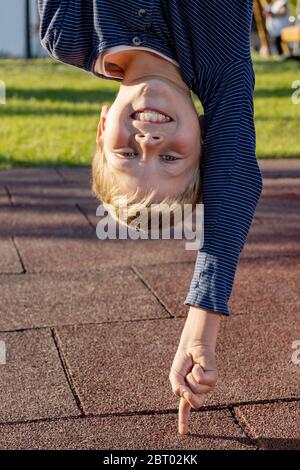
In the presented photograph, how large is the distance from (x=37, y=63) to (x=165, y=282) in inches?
590

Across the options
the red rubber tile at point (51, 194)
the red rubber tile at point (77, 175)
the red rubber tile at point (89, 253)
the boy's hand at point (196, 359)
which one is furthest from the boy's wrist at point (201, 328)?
the red rubber tile at point (77, 175)

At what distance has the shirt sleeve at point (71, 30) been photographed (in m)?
2.29

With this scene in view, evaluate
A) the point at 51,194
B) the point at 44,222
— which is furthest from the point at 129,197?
the point at 51,194

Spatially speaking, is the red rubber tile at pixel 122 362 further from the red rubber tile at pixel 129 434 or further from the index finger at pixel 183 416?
the index finger at pixel 183 416

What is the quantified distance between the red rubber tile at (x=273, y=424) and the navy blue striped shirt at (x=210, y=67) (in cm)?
50

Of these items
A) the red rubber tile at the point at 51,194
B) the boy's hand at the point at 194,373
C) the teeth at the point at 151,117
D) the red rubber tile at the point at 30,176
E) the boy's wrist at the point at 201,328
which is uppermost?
the teeth at the point at 151,117

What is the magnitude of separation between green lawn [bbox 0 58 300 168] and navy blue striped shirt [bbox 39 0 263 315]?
4619 millimetres

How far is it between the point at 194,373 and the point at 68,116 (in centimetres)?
743

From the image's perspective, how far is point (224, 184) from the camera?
2.08 meters

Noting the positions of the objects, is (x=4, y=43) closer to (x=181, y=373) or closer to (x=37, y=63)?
(x=37, y=63)

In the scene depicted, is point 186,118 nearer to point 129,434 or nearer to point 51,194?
point 129,434

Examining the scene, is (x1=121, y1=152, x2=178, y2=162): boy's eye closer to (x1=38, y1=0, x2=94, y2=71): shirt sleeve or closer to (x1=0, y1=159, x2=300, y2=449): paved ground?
(x1=38, y1=0, x2=94, y2=71): shirt sleeve

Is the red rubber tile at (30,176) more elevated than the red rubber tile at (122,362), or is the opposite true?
the red rubber tile at (122,362)
